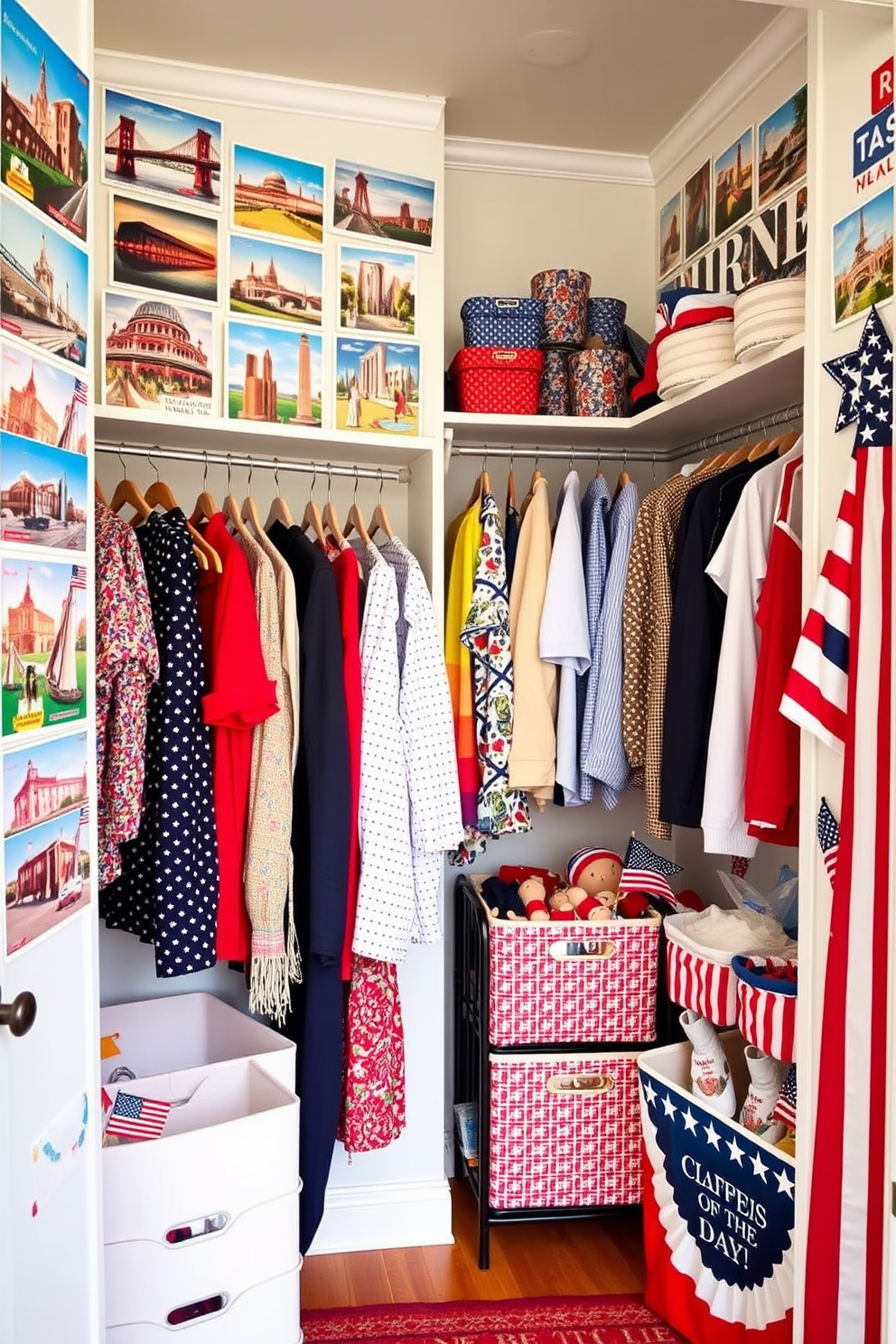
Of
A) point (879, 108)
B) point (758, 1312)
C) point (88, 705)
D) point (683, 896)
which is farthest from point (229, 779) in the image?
point (879, 108)

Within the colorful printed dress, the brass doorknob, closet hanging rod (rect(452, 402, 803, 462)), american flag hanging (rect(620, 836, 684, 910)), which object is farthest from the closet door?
closet hanging rod (rect(452, 402, 803, 462))

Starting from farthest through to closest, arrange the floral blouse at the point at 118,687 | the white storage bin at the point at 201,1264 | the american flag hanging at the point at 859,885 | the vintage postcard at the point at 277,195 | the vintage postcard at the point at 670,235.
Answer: the vintage postcard at the point at 670,235
the vintage postcard at the point at 277,195
the floral blouse at the point at 118,687
the white storage bin at the point at 201,1264
the american flag hanging at the point at 859,885

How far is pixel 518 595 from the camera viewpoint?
2639 mm

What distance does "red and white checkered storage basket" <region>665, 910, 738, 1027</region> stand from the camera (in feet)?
6.82

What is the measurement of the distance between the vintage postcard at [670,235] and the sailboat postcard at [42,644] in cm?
200

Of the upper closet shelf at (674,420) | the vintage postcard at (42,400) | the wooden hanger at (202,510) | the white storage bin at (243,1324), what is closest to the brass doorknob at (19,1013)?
the vintage postcard at (42,400)

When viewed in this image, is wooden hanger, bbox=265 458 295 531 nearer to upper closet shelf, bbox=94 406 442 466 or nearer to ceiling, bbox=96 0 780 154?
upper closet shelf, bbox=94 406 442 466

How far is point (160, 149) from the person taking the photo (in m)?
2.39

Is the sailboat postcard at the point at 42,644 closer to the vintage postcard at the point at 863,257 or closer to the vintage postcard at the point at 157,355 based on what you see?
the vintage postcard at the point at 157,355

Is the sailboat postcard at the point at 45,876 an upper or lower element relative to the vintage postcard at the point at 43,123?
lower

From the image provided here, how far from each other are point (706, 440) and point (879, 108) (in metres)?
1.12

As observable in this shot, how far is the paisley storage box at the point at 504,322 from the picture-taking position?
2617 mm

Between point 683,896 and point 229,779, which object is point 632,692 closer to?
point 683,896

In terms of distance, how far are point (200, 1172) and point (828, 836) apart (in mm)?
1232
